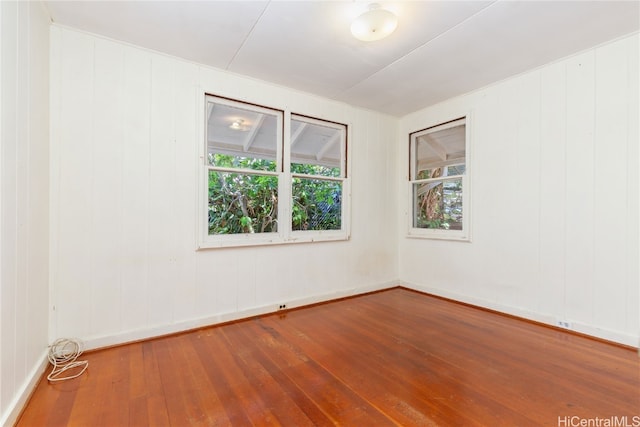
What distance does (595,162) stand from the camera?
2547 millimetres

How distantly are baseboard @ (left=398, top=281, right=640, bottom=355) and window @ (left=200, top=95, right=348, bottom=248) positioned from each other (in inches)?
58.2

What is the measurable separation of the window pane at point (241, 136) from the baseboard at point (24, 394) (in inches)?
77.5

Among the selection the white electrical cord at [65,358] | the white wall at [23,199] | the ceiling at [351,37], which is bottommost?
the white electrical cord at [65,358]

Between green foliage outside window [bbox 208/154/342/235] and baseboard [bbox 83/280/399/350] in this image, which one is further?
green foliage outside window [bbox 208/154/342/235]

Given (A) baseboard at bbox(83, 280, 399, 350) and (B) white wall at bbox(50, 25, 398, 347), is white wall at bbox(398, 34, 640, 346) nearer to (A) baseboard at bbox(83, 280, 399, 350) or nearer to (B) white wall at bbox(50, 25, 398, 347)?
(A) baseboard at bbox(83, 280, 399, 350)

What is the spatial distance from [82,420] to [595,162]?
413 centimetres

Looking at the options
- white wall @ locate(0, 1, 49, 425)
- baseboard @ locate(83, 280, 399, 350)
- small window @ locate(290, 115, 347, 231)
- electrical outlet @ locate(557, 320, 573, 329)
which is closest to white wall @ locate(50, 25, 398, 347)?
baseboard @ locate(83, 280, 399, 350)

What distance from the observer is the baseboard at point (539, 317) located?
7.77 ft

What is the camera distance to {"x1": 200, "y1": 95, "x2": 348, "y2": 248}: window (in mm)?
2959

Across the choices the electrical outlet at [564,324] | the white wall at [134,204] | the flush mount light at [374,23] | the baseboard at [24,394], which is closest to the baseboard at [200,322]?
the white wall at [134,204]

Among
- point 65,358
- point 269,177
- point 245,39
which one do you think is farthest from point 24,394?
point 245,39

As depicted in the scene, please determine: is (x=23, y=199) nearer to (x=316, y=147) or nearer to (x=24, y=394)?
(x=24, y=394)

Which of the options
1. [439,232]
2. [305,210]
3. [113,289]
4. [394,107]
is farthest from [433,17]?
[113,289]

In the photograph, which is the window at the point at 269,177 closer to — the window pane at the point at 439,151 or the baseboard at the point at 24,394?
the window pane at the point at 439,151
